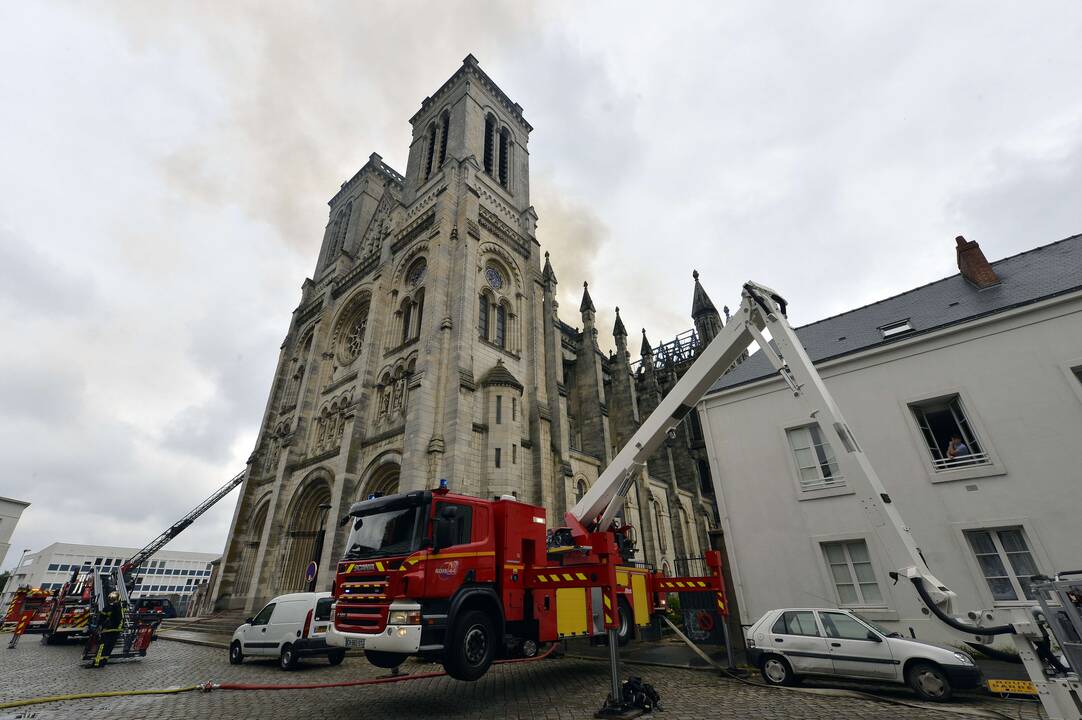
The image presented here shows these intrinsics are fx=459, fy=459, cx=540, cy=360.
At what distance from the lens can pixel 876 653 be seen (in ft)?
23.4

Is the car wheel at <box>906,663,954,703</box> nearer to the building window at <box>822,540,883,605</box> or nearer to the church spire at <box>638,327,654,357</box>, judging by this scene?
the building window at <box>822,540,883,605</box>

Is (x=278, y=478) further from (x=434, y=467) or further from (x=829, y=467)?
(x=829, y=467)

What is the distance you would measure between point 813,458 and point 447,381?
1369 centimetres

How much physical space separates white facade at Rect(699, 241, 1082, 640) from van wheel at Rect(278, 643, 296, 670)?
35.2 feet

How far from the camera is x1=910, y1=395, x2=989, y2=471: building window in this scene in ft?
33.4

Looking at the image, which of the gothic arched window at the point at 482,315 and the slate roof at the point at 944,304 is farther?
the gothic arched window at the point at 482,315

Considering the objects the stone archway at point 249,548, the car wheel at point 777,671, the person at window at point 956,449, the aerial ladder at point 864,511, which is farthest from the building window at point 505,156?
the car wheel at point 777,671

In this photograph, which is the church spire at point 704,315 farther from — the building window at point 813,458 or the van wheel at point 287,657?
the van wheel at point 287,657

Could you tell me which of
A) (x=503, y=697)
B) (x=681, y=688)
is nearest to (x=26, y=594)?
(x=503, y=697)

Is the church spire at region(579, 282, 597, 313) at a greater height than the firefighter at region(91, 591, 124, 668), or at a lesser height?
greater

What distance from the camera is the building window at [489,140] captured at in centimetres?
3009

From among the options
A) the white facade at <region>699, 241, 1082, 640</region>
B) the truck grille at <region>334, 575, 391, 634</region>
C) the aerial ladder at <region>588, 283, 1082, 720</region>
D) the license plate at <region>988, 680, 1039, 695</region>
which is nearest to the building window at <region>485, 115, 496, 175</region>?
the white facade at <region>699, 241, 1082, 640</region>

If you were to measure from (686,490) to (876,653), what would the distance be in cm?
2514

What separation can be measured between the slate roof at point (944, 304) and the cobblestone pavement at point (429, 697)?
322 inches
